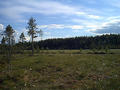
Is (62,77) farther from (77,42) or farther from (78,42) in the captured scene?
(77,42)

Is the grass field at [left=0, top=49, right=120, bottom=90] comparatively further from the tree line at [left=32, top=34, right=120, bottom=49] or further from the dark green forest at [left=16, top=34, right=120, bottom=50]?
the tree line at [left=32, top=34, right=120, bottom=49]

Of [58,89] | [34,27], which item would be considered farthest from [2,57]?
[34,27]

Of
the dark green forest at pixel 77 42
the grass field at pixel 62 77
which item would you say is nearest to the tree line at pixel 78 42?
the dark green forest at pixel 77 42

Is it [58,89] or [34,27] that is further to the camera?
[34,27]

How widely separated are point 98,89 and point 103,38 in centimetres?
8481

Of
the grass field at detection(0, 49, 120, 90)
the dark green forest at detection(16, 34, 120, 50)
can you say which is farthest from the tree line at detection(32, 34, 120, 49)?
the grass field at detection(0, 49, 120, 90)

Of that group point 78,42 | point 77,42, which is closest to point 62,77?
point 78,42

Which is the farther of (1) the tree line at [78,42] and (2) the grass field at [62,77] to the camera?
(1) the tree line at [78,42]

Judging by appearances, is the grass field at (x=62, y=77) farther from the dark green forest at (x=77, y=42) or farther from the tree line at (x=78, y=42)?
the tree line at (x=78, y=42)

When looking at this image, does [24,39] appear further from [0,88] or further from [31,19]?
[0,88]

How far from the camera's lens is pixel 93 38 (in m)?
86.9

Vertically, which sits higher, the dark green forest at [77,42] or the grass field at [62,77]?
the dark green forest at [77,42]

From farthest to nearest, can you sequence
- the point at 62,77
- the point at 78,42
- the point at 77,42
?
the point at 77,42 < the point at 78,42 < the point at 62,77

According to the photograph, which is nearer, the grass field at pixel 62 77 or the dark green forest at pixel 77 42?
the grass field at pixel 62 77
